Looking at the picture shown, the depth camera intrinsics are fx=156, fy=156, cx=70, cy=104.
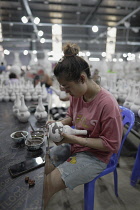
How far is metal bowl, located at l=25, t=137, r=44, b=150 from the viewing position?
1250mm

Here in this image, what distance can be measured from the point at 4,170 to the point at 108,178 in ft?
4.86

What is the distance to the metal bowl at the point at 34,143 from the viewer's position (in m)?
1.25

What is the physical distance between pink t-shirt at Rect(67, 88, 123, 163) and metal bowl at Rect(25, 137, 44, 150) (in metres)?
0.30

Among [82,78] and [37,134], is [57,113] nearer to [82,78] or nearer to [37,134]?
[37,134]

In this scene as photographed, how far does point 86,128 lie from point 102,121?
0.17 metres

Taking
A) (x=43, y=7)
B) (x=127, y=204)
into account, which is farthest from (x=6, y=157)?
(x=43, y=7)

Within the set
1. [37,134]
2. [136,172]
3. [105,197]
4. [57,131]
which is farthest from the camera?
[136,172]

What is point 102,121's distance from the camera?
1.15 metres

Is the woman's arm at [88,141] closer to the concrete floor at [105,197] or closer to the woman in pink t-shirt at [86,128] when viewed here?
the woman in pink t-shirt at [86,128]

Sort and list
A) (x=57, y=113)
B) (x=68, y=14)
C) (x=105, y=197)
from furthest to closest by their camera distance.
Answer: (x=68, y=14) → (x=57, y=113) → (x=105, y=197)

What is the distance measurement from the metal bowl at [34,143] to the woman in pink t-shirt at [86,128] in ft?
0.61

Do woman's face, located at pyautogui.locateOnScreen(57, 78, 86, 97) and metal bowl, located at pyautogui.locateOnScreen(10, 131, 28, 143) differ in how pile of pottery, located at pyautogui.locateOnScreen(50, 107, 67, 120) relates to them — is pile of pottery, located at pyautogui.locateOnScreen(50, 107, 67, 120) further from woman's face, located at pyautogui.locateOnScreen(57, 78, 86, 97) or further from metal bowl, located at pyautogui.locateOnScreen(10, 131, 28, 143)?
woman's face, located at pyautogui.locateOnScreen(57, 78, 86, 97)

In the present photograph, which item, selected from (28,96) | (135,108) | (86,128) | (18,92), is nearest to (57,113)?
(28,96)

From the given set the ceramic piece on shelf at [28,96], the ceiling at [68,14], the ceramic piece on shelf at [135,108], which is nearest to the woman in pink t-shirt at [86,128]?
the ceramic piece on shelf at [135,108]
